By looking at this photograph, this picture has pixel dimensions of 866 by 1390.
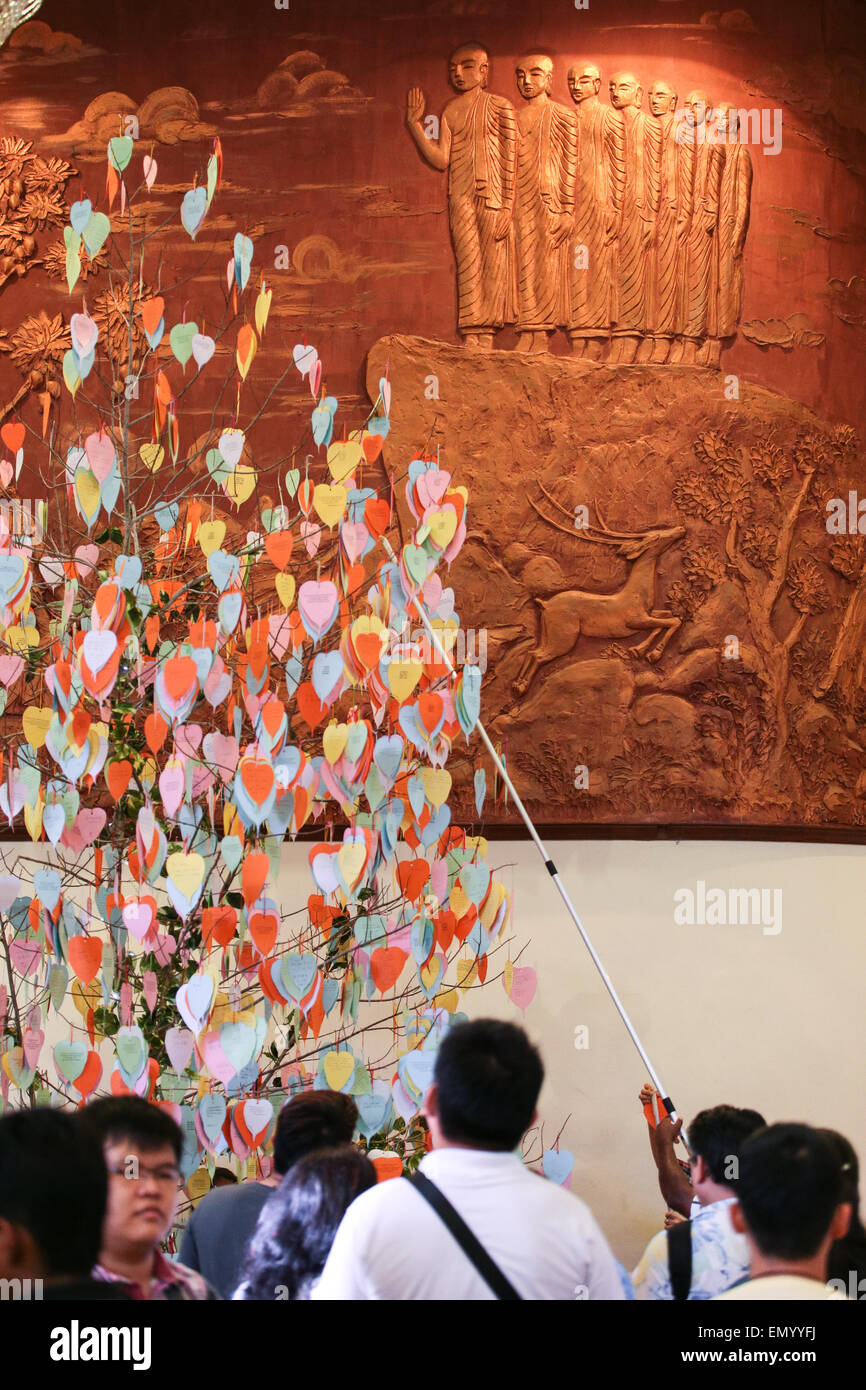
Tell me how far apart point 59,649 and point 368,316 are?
4201mm

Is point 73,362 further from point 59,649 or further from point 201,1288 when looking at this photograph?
point 201,1288

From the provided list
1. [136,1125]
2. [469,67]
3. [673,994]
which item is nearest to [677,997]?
[673,994]

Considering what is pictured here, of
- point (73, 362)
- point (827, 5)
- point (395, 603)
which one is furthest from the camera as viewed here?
point (827, 5)

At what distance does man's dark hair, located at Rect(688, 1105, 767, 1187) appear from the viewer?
321 centimetres

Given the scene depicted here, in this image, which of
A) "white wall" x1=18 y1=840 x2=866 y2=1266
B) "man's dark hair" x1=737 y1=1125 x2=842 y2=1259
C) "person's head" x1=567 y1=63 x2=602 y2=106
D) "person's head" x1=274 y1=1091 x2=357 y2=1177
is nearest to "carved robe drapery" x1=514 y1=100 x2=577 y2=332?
"person's head" x1=567 y1=63 x2=602 y2=106

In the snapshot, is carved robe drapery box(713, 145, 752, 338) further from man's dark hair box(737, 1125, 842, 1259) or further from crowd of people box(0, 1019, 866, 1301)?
man's dark hair box(737, 1125, 842, 1259)

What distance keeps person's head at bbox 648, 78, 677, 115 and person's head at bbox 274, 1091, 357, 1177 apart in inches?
258

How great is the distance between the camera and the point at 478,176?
7.89 m

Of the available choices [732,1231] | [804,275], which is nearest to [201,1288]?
[732,1231]

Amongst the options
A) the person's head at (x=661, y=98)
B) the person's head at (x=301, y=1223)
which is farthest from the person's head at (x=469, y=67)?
the person's head at (x=301, y=1223)

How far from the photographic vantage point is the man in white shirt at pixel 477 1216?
2.11 metres

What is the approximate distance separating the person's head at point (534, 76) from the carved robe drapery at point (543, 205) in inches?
2.5

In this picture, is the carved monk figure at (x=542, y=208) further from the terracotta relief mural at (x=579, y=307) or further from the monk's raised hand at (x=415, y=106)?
the monk's raised hand at (x=415, y=106)

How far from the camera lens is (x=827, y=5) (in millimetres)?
8133
